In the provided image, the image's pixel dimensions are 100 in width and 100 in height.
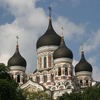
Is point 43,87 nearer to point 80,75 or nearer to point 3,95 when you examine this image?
point 80,75

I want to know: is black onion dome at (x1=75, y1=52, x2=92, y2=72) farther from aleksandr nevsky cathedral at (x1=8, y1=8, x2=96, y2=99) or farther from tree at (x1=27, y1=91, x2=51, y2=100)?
tree at (x1=27, y1=91, x2=51, y2=100)

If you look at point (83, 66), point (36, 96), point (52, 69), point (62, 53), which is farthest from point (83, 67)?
point (36, 96)

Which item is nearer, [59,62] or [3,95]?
[3,95]

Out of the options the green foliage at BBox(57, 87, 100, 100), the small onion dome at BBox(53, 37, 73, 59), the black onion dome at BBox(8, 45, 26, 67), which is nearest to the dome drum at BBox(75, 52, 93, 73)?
the small onion dome at BBox(53, 37, 73, 59)

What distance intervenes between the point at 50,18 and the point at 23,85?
12.6 meters

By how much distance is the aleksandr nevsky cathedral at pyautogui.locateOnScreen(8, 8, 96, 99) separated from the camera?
209ft

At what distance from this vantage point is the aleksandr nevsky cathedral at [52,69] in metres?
63.6

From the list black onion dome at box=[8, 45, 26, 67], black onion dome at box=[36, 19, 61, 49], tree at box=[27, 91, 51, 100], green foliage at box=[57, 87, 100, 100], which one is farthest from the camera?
black onion dome at box=[36, 19, 61, 49]

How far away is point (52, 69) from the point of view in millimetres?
66500

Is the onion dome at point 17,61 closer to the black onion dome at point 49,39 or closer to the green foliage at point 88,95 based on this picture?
the black onion dome at point 49,39

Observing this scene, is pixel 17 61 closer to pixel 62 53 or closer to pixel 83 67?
pixel 62 53

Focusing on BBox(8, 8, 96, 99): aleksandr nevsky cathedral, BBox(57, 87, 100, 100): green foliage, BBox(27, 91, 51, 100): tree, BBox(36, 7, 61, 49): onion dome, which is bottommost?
BBox(57, 87, 100, 100): green foliage

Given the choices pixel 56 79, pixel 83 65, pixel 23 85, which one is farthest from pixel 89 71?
pixel 23 85

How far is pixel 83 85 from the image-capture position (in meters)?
66.5
